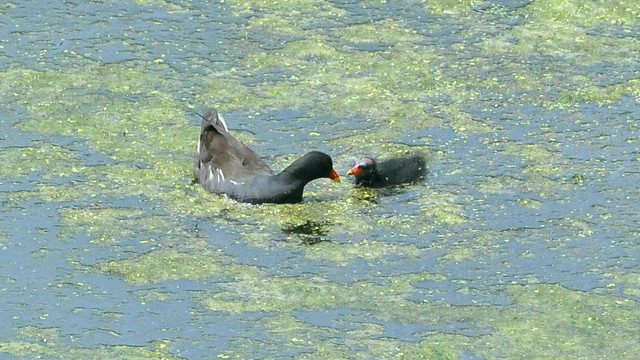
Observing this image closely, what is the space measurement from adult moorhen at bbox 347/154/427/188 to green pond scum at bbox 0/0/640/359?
0.08 m

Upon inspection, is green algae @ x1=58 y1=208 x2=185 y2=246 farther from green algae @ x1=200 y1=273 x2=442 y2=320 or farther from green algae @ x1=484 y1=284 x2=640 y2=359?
green algae @ x1=484 y1=284 x2=640 y2=359

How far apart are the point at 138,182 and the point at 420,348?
251cm

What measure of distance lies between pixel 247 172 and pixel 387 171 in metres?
0.84

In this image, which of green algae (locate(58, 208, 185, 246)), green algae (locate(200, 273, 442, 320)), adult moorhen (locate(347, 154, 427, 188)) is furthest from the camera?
adult moorhen (locate(347, 154, 427, 188))

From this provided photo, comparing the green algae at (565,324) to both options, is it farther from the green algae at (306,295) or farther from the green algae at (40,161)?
the green algae at (40,161)

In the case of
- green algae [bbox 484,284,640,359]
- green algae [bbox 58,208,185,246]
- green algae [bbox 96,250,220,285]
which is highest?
green algae [bbox 58,208,185,246]

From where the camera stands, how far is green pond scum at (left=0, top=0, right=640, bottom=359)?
7.65 metres

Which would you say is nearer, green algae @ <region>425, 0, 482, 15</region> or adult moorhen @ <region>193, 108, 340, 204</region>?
adult moorhen @ <region>193, 108, 340, 204</region>

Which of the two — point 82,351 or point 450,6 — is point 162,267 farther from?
point 450,6

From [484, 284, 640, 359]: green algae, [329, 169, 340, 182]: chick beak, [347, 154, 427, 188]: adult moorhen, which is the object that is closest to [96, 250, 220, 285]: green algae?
[329, 169, 340, 182]: chick beak

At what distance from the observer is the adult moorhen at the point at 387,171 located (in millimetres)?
9211

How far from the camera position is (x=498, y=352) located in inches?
291

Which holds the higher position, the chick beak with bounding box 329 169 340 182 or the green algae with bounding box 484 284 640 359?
the chick beak with bounding box 329 169 340 182

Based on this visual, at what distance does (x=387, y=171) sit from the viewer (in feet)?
30.5
